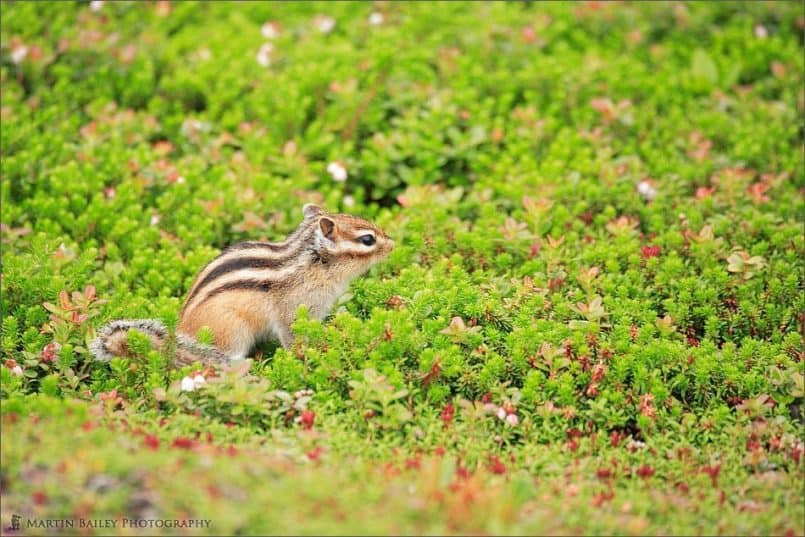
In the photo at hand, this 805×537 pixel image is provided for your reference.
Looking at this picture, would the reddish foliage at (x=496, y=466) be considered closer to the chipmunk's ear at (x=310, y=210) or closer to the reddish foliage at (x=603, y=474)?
the reddish foliage at (x=603, y=474)

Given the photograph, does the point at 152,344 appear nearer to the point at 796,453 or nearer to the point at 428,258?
the point at 428,258

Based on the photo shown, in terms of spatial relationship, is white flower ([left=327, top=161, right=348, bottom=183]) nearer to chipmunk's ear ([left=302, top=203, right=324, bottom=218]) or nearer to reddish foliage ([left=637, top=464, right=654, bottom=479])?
chipmunk's ear ([left=302, top=203, right=324, bottom=218])

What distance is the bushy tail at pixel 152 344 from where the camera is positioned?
233 inches

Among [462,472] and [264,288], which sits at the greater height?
[264,288]

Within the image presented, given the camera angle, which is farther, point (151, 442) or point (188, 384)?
point (188, 384)

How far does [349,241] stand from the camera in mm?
6449

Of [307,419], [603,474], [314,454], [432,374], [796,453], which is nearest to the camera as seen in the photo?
[314,454]

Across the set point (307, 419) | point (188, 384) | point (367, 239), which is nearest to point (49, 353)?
point (188, 384)

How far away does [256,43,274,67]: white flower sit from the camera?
971cm

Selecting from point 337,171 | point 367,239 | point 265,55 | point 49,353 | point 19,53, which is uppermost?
point 19,53

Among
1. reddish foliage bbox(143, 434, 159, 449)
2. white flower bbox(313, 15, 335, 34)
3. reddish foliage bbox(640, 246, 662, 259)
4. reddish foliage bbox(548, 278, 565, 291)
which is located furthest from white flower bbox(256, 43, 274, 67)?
reddish foliage bbox(143, 434, 159, 449)

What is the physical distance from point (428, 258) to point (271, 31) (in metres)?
4.11

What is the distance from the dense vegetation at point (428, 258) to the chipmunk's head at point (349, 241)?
0.78ft

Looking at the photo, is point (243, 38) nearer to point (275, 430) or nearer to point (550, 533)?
point (275, 430)
